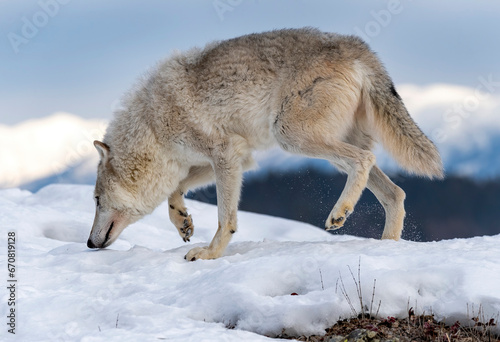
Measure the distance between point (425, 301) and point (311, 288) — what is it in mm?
882

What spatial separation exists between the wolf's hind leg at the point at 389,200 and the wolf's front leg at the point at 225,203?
166cm

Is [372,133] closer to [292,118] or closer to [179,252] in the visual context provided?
[292,118]

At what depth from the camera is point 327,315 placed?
13.0 ft

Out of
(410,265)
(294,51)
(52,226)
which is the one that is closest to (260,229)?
(52,226)

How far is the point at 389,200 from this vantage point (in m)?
6.37

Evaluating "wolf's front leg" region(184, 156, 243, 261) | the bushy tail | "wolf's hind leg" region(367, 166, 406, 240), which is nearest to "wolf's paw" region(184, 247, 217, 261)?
"wolf's front leg" region(184, 156, 243, 261)

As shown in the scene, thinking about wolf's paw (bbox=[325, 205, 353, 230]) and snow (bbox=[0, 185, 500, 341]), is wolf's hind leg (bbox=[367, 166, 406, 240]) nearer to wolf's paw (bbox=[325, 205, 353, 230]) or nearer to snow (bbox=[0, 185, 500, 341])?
snow (bbox=[0, 185, 500, 341])

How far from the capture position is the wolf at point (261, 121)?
230 inches

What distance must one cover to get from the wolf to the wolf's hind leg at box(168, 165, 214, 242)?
258 mm

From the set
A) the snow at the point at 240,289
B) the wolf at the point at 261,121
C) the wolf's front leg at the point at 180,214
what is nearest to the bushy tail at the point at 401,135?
the wolf at the point at 261,121

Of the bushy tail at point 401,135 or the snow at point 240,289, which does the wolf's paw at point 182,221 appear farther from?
the bushy tail at point 401,135

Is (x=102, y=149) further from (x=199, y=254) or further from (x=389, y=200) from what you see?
(x=389, y=200)

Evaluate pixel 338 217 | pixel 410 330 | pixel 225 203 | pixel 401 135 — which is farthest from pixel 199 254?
pixel 410 330

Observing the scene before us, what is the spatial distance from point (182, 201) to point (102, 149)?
120 centimetres
